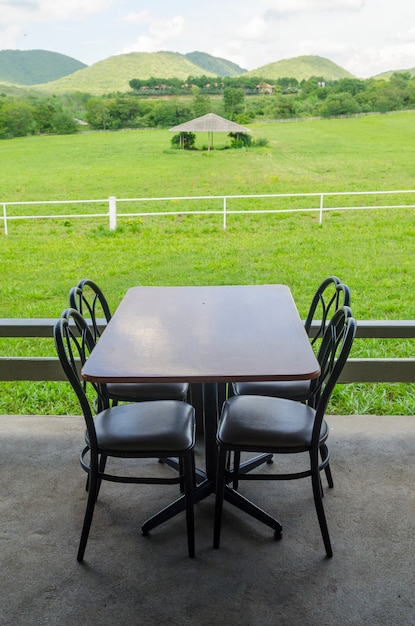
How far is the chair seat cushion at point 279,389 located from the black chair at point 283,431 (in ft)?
0.65

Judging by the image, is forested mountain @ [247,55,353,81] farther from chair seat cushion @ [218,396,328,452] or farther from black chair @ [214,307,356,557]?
chair seat cushion @ [218,396,328,452]

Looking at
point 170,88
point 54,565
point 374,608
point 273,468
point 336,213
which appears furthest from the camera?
point 336,213

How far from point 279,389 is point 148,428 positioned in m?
0.56

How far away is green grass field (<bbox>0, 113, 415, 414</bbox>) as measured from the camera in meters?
5.63

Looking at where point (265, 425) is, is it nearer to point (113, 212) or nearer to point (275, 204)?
point (113, 212)

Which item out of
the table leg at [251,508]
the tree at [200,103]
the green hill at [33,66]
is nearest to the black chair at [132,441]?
the table leg at [251,508]

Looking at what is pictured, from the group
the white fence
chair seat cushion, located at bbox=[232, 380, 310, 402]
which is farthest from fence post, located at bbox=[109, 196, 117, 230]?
chair seat cushion, located at bbox=[232, 380, 310, 402]

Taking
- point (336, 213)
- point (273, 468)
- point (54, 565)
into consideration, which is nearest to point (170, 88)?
point (336, 213)

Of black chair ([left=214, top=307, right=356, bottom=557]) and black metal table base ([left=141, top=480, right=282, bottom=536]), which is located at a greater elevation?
black chair ([left=214, top=307, right=356, bottom=557])

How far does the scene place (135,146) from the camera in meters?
5.86

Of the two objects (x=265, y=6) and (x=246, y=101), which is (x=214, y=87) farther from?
(x=265, y=6)

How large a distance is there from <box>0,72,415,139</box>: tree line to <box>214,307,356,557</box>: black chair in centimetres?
370

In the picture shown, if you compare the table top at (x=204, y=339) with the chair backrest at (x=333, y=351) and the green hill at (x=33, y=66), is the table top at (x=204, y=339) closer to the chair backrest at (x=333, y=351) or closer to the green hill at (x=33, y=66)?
the chair backrest at (x=333, y=351)

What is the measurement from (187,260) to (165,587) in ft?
15.3
